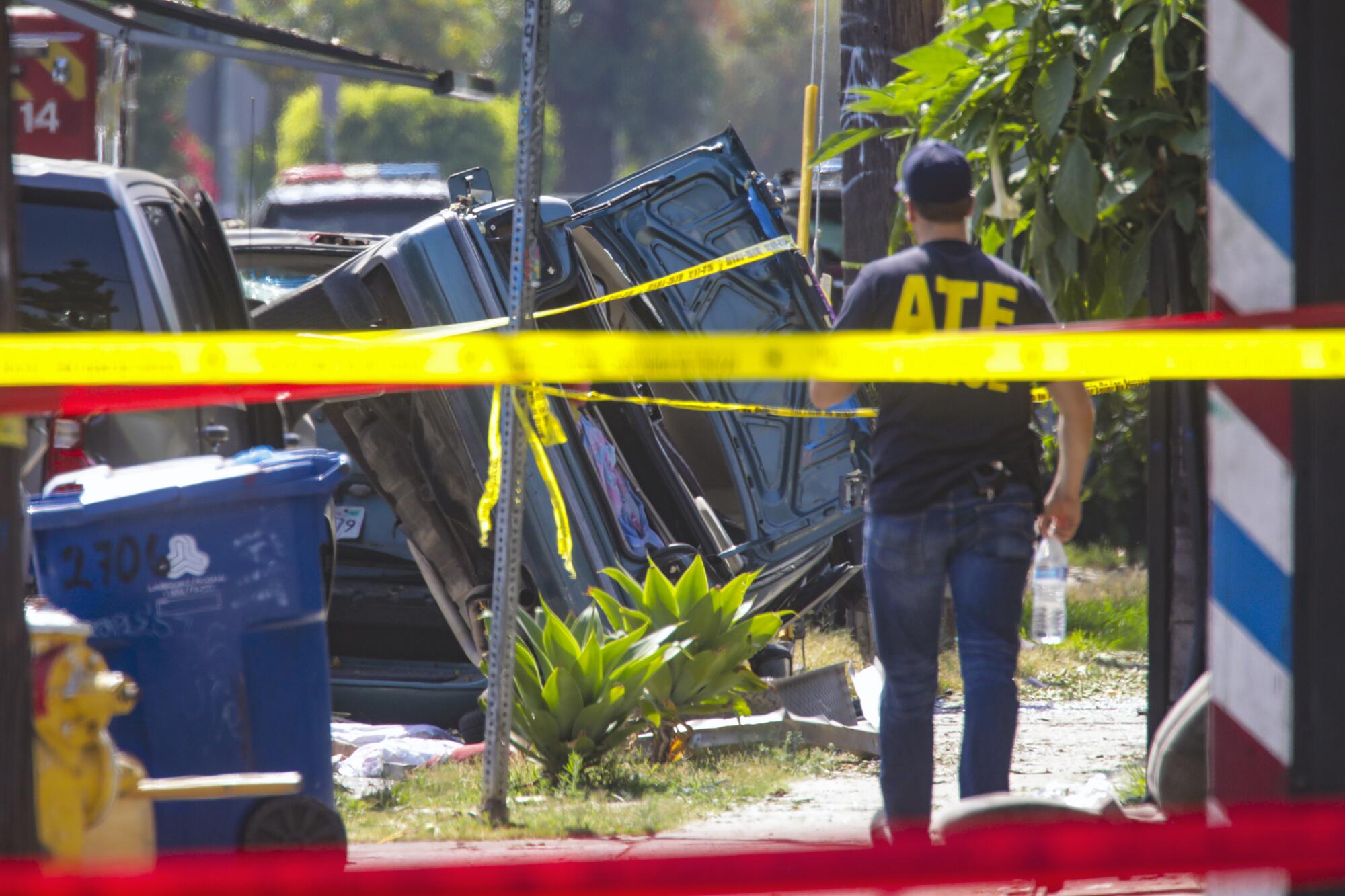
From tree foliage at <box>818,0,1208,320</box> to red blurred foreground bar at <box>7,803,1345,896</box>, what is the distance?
7.36 ft

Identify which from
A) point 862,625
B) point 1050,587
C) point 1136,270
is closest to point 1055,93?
point 1136,270

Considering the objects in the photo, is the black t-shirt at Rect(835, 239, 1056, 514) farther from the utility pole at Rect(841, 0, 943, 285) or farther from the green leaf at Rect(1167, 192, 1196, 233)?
the utility pole at Rect(841, 0, 943, 285)

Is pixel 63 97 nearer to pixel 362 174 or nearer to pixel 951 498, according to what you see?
pixel 951 498

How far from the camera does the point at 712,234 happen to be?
612cm

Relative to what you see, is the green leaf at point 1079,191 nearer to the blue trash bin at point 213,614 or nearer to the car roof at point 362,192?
the blue trash bin at point 213,614

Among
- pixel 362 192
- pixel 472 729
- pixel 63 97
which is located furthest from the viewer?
pixel 362 192

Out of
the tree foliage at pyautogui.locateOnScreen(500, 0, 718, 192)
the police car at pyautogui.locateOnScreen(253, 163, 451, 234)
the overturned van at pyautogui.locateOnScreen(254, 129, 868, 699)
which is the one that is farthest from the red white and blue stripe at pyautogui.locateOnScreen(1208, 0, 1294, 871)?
the tree foliage at pyautogui.locateOnScreen(500, 0, 718, 192)

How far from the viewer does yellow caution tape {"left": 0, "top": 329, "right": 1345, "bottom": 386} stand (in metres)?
2.42

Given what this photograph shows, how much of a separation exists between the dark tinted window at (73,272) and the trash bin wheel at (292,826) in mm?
1984

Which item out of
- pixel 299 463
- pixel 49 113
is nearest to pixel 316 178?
pixel 49 113

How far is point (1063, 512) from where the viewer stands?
11.1ft

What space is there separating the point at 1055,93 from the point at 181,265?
3.29 meters

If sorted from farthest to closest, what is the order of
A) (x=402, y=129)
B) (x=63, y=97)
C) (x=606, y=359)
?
1. (x=402, y=129)
2. (x=63, y=97)
3. (x=606, y=359)

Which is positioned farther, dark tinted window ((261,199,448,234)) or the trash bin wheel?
dark tinted window ((261,199,448,234))
